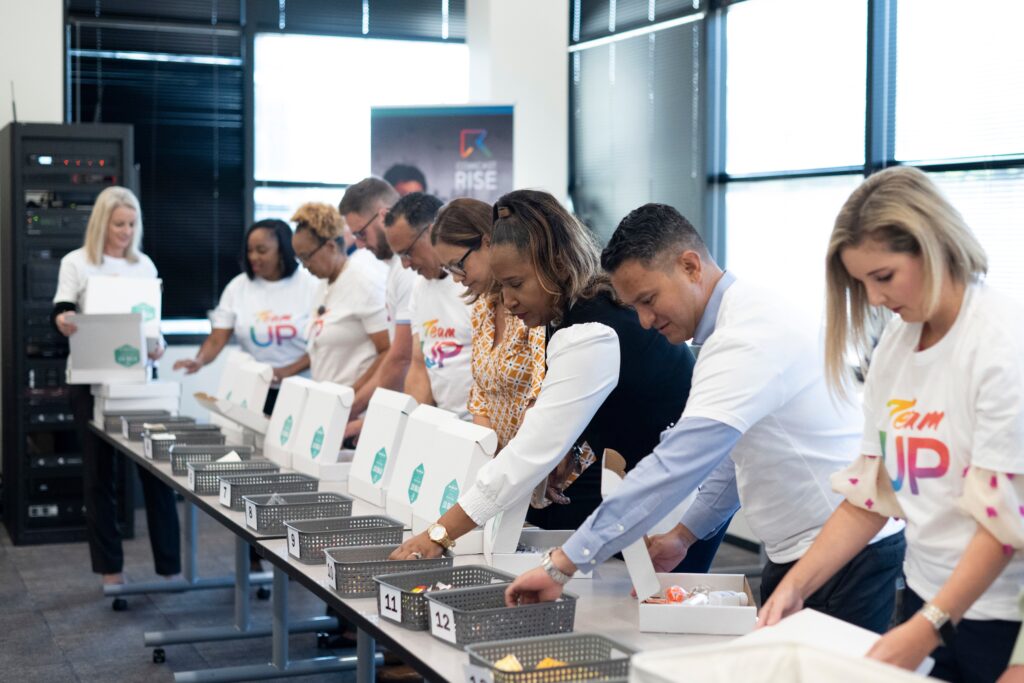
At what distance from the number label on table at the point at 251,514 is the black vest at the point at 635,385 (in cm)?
80

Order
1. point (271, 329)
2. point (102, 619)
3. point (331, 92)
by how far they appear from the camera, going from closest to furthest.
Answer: point (102, 619) → point (271, 329) → point (331, 92)

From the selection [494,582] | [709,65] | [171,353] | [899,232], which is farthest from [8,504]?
[899,232]

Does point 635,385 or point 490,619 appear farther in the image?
point 635,385

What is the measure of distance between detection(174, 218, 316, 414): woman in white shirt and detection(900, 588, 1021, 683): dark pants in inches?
138

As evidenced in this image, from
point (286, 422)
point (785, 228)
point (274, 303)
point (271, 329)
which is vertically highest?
point (785, 228)

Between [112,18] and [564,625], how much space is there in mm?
5733

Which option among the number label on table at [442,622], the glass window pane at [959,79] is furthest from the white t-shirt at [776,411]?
the glass window pane at [959,79]

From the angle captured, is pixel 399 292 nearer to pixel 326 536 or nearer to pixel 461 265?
pixel 461 265

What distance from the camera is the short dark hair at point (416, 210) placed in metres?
3.52

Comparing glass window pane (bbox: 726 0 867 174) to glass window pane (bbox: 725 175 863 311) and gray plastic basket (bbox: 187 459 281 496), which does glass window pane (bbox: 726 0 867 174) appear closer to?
glass window pane (bbox: 725 175 863 311)

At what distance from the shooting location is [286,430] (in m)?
3.63

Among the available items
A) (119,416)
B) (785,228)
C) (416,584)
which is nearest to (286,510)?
(416,584)

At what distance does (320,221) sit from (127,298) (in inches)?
49.5

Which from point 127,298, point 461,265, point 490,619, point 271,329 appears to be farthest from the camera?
point 127,298
